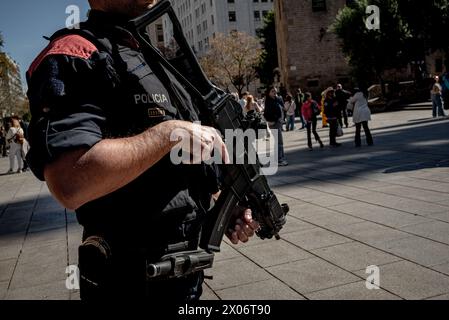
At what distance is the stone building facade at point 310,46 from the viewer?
34.5 meters

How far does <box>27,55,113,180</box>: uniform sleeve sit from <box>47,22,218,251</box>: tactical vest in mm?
55

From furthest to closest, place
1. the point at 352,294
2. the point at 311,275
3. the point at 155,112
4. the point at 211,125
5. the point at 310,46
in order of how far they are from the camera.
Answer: the point at 310,46 < the point at 311,275 < the point at 352,294 < the point at 211,125 < the point at 155,112

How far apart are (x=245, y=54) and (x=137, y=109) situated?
50654mm

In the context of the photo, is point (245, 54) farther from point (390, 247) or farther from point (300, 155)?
point (390, 247)

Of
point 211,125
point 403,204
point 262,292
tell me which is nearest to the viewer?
point 211,125

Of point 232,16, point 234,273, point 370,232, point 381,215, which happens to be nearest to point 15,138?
point 234,273

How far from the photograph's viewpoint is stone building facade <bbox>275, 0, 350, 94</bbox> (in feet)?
113

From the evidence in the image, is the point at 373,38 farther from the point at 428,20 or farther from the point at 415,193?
the point at 415,193

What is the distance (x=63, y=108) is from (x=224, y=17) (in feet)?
234

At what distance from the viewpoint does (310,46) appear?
35031 mm

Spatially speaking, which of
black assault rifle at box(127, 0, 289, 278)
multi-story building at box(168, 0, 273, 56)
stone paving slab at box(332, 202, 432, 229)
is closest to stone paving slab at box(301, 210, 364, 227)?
stone paving slab at box(332, 202, 432, 229)

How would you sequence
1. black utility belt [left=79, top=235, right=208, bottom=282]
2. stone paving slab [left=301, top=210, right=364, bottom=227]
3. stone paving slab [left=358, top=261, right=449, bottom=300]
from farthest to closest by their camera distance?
stone paving slab [left=301, top=210, right=364, bottom=227], stone paving slab [left=358, top=261, right=449, bottom=300], black utility belt [left=79, top=235, right=208, bottom=282]

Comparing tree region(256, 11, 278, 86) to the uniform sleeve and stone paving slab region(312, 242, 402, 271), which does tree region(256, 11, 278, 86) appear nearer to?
stone paving slab region(312, 242, 402, 271)
